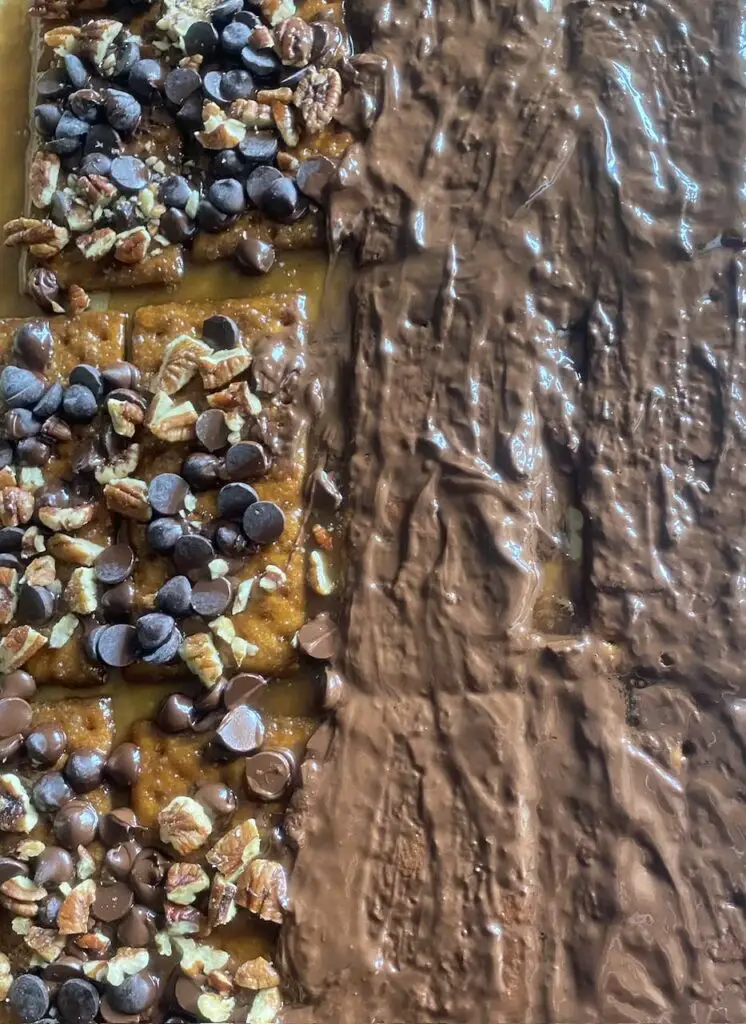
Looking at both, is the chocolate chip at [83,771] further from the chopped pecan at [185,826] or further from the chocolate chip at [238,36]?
the chocolate chip at [238,36]

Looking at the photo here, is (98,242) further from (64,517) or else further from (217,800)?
(217,800)

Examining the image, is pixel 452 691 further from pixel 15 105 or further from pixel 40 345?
pixel 15 105

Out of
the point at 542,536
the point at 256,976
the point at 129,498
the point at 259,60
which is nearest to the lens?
the point at 256,976

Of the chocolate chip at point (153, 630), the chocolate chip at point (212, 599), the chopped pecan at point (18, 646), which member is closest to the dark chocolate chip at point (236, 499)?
the chocolate chip at point (212, 599)

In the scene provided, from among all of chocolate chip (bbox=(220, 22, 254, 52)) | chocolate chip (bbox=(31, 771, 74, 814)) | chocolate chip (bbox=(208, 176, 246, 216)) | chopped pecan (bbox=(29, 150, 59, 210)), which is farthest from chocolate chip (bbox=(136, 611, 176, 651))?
chocolate chip (bbox=(220, 22, 254, 52))

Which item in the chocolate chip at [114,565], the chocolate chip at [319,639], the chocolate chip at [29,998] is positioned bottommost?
the chocolate chip at [29,998]

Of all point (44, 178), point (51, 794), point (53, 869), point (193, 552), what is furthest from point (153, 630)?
point (44, 178)
